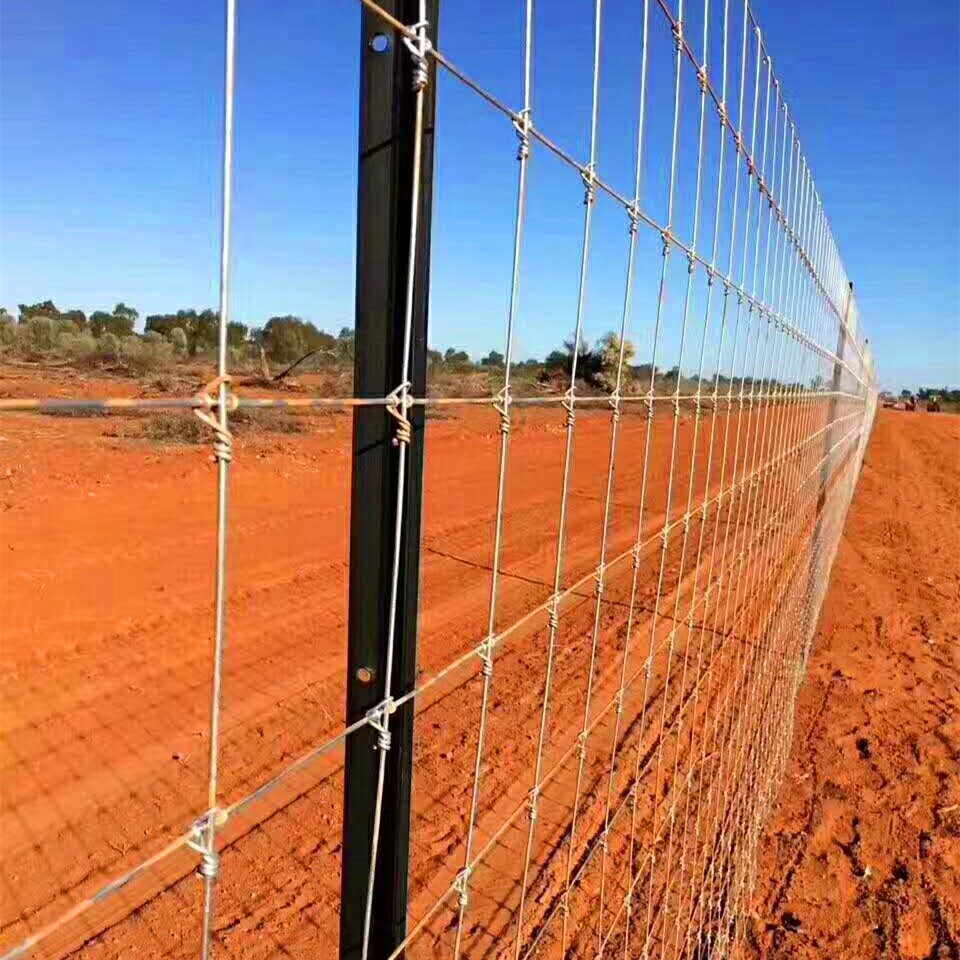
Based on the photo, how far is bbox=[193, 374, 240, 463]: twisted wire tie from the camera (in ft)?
2.29

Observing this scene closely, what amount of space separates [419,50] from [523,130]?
10.7 inches

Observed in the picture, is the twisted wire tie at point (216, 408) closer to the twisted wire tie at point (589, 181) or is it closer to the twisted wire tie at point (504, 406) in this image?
the twisted wire tie at point (504, 406)

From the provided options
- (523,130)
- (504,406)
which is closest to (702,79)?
(523,130)

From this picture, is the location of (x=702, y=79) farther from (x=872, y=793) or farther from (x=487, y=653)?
(x=872, y=793)

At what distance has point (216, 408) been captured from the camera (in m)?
0.71

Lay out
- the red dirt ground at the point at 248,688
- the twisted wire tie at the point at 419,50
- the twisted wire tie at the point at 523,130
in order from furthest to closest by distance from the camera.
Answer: the red dirt ground at the point at 248,688 < the twisted wire tie at the point at 523,130 < the twisted wire tie at the point at 419,50

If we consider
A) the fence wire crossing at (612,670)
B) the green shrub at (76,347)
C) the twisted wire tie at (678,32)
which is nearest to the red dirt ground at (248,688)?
the fence wire crossing at (612,670)

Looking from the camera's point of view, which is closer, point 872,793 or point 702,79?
point 702,79

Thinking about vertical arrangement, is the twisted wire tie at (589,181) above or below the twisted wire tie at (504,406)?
above

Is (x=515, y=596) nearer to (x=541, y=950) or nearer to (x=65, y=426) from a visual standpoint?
(x=541, y=950)

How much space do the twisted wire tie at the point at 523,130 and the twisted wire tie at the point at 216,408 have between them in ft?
2.32

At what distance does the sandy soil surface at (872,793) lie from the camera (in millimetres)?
3164

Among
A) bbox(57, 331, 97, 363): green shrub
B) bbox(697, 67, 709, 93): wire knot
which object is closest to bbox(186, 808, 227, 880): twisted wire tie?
bbox(697, 67, 709, 93): wire knot

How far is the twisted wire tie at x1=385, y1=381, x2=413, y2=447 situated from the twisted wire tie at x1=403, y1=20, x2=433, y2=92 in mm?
371
